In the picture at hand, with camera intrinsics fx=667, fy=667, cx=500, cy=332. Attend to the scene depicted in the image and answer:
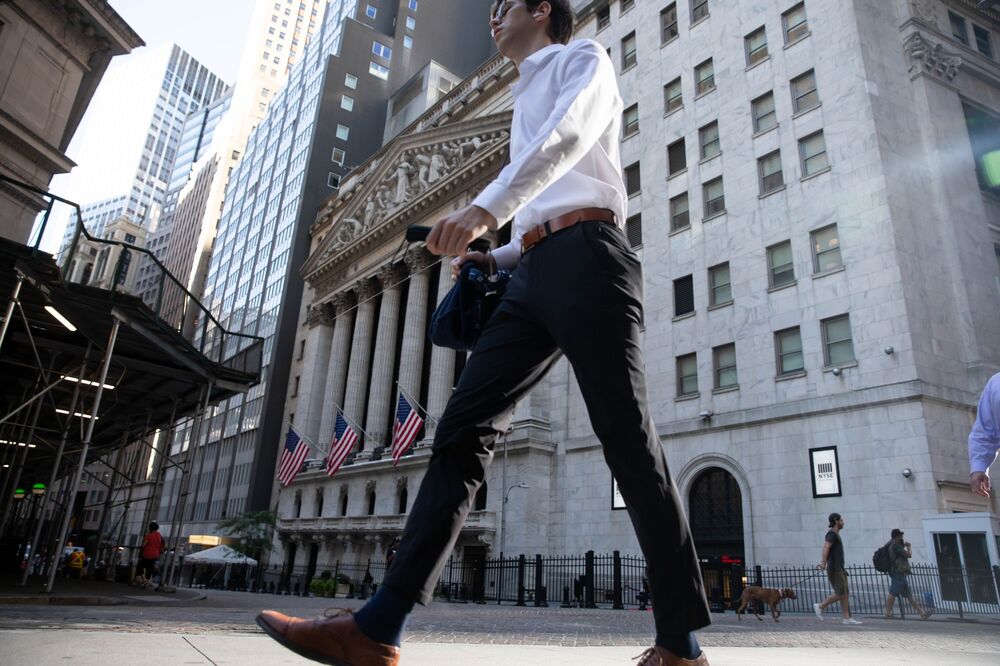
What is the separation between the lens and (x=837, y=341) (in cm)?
2227

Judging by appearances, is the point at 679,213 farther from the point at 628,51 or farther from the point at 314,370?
the point at 314,370

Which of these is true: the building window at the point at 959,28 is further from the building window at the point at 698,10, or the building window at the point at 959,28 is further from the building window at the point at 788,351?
the building window at the point at 788,351

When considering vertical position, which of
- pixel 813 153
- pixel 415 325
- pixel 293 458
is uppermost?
pixel 813 153

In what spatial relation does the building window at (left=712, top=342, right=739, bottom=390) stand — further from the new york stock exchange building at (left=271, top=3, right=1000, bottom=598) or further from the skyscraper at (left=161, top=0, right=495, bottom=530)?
the skyscraper at (left=161, top=0, right=495, bottom=530)

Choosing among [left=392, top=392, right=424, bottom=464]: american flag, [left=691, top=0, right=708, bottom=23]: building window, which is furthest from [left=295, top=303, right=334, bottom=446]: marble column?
[left=691, top=0, right=708, bottom=23]: building window

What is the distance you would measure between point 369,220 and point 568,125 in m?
47.7

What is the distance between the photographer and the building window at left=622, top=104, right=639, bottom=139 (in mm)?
32656

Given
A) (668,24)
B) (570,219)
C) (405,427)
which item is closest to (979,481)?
(570,219)

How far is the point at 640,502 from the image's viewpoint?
2492 mm

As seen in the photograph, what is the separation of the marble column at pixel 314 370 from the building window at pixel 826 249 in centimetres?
3739

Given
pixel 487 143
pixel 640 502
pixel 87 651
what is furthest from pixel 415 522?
Result: pixel 487 143

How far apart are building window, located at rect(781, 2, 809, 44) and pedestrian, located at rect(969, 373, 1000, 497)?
2576 centimetres

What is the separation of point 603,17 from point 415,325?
2084 cm

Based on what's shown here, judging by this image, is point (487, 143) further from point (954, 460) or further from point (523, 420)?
point (954, 460)
